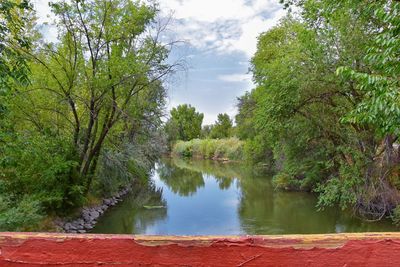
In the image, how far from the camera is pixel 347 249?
0.98 m

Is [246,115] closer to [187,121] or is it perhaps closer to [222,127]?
[222,127]

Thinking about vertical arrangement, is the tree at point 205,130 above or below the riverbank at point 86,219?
above

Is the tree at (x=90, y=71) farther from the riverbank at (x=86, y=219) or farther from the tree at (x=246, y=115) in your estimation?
the tree at (x=246, y=115)

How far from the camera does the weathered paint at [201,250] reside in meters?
0.98

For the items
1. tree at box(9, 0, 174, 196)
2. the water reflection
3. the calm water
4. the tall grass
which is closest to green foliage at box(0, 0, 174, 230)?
tree at box(9, 0, 174, 196)

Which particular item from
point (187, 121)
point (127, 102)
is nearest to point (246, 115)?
point (127, 102)

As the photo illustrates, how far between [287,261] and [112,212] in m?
14.1

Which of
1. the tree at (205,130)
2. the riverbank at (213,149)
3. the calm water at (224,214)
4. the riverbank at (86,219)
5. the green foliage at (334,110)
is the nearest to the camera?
the green foliage at (334,110)

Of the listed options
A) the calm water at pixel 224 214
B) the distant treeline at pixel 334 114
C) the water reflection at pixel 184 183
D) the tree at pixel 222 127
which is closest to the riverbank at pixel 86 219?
the calm water at pixel 224 214

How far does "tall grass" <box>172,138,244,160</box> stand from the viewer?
39156 millimetres

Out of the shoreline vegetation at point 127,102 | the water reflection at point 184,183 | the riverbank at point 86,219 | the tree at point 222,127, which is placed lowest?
the riverbank at point 86,219

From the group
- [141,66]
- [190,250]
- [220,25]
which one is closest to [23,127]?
[141,66]

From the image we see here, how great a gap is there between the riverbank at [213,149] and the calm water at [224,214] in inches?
601

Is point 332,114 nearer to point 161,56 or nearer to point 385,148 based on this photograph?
point 385,148
